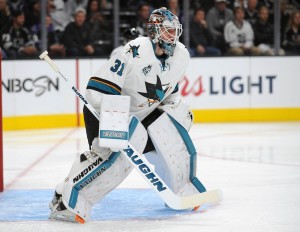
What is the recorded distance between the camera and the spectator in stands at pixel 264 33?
9859 mm

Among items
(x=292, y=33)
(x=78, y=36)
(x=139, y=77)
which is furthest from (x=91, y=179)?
(x=292, y=33)

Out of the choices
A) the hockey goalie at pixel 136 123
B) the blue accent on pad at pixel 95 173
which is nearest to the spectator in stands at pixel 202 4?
the hockey goalie at pixel 136 123

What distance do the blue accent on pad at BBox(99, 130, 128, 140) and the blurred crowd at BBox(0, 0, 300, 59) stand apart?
17.0 ft

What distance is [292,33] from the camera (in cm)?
997

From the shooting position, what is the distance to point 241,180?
5.44 metres

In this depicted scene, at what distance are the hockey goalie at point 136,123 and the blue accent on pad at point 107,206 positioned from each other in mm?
135

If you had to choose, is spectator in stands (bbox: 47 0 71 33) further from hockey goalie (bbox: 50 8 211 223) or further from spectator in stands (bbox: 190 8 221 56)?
hockey goalie (bbox: 50 8 211 223)

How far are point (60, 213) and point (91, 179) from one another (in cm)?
23

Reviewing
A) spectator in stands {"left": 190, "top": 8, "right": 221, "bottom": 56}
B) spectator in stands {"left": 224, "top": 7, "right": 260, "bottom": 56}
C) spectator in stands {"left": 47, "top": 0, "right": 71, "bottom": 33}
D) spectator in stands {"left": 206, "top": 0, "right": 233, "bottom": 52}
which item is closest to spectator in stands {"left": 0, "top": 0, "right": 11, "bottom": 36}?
spectator in stands {"left": 47, "top": 0, "right": 71, "bottom": 33}

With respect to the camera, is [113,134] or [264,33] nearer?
[113,134]

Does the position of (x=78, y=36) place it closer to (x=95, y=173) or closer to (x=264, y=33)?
(x=264, y=33)

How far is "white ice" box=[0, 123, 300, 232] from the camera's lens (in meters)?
4.00

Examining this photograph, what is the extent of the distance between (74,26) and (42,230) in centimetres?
563

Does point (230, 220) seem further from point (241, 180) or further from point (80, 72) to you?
point (80, 72)
